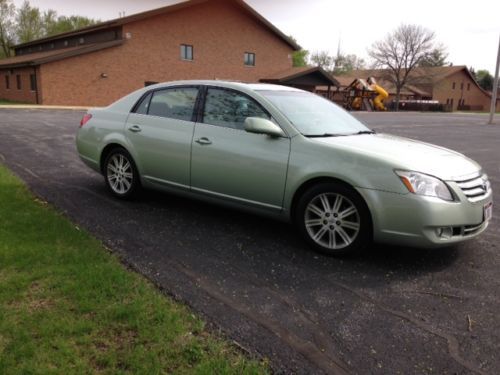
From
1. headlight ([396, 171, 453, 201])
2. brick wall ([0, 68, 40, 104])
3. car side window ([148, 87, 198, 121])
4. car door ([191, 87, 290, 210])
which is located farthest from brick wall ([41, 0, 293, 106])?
headlight ([396, 171, 453, 201])

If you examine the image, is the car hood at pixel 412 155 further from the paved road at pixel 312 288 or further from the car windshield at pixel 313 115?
the paved road at pixel 312 288

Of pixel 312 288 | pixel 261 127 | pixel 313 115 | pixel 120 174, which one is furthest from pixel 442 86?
pixel 312 288

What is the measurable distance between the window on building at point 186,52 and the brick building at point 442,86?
3446 cm

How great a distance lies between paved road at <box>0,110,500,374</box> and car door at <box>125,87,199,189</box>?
521 millimetres

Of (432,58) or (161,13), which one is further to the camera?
(432,58)

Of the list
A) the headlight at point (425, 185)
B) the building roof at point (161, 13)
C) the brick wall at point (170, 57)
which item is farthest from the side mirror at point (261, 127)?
the building roof at point (161, 13)

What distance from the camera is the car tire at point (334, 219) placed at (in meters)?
4.08

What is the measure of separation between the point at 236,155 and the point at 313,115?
1.01 m

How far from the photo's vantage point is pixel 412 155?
165 inches

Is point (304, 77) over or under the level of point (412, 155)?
over

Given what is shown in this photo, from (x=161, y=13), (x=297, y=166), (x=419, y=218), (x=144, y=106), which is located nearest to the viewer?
(x=419, y=218)

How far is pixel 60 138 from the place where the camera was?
486 inches

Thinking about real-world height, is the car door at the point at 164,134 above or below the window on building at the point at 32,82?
below

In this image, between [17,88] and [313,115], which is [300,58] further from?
[313,115]
